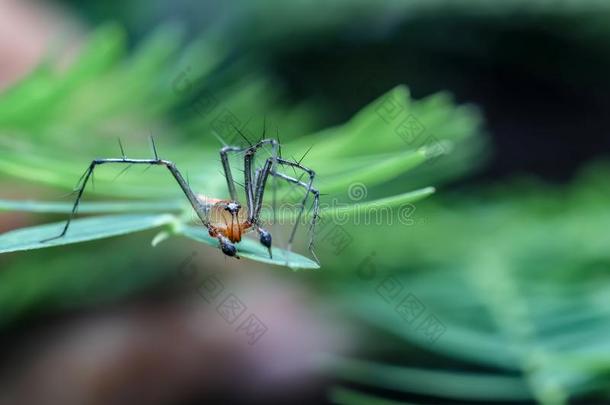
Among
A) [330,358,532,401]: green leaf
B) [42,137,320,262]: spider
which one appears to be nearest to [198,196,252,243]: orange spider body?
[42,137,320,262]: spider

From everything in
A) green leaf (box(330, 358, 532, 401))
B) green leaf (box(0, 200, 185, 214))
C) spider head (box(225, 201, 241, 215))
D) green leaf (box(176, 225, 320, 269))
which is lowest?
green leaf (box(330, 358, 532, 401))

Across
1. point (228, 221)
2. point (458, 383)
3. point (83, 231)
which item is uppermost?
point (228, 221)

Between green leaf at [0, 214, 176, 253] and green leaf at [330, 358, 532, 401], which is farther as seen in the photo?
green leaf at [330, 358, 532, 401]

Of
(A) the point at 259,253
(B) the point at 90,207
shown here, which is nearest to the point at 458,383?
(A) the point at 259,253

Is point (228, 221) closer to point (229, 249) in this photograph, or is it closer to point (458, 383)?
point (229, 249)

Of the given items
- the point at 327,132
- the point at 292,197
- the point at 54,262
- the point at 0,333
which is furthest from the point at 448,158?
the point at 0,333

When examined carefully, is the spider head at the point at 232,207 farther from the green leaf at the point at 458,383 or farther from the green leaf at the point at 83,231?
the green leaf at the point at 458,383

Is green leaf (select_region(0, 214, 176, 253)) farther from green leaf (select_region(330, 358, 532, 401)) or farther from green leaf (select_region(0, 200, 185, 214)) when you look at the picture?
green leaf (select_region(330, 358, 532, 401))
